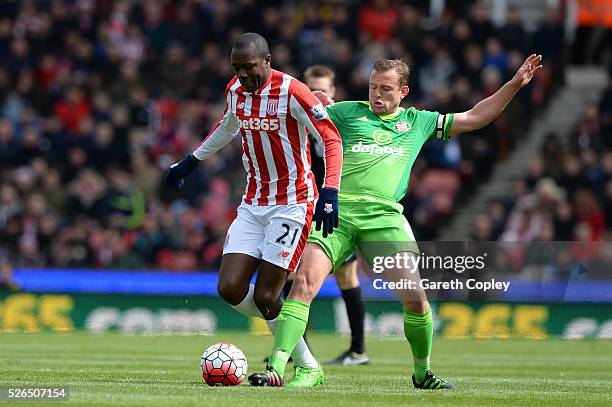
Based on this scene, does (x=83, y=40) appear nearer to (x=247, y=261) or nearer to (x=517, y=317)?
(x=517, y=317)

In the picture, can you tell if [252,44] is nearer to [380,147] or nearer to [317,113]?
[317,113]

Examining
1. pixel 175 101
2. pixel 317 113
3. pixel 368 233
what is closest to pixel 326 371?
pixel 368 233

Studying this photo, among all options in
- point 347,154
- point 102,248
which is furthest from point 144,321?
point 347,154

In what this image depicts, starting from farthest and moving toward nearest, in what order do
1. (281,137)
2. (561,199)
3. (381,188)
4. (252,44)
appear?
(561,199)
(381,188)
(281,137)
(252,44)

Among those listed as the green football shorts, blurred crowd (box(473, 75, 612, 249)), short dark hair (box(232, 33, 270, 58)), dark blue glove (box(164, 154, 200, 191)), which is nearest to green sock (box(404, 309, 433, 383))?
the green football shorts

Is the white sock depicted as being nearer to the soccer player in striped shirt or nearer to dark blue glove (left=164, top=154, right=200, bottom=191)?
the soccer player in striped shirt

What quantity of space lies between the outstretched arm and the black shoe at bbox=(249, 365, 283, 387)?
89.8 inches

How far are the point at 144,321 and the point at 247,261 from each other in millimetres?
9393

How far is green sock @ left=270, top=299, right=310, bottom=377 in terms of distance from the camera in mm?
8594

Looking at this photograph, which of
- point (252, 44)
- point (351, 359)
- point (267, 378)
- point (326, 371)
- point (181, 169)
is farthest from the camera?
point (351, 359)

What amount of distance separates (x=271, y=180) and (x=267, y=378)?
146 cm

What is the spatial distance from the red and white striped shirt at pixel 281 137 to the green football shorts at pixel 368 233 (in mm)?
322

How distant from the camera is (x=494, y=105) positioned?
9273mm

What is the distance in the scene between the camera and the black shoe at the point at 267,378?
8.52 m
